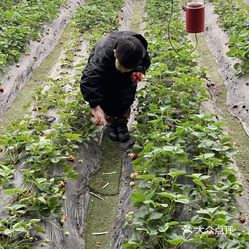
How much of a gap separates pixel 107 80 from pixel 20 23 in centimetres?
435

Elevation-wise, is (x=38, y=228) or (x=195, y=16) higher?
(x=195, y=16)

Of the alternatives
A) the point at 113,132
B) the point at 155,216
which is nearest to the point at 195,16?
the point at 113,132

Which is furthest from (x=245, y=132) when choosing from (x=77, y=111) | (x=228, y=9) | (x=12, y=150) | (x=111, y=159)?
(x=228, y=9)

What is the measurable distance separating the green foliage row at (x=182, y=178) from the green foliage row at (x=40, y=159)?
0.58 m

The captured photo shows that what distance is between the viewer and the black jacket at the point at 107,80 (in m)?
4.16

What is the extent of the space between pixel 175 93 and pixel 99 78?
937 millimetres

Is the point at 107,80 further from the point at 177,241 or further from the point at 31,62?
the point at 31,62

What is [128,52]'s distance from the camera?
3.77 metres

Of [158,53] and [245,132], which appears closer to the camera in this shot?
[245,132]

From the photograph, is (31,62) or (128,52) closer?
(128,52)

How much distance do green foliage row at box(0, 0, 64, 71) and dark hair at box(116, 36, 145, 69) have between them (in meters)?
2.90

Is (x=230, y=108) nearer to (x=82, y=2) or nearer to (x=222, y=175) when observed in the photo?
(x=222, y=175)

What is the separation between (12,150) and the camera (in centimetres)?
394

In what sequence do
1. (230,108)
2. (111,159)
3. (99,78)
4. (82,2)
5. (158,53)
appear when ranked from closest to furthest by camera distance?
(99,78) → (111,159) → (230,108) → (158,53) → (82,2)
